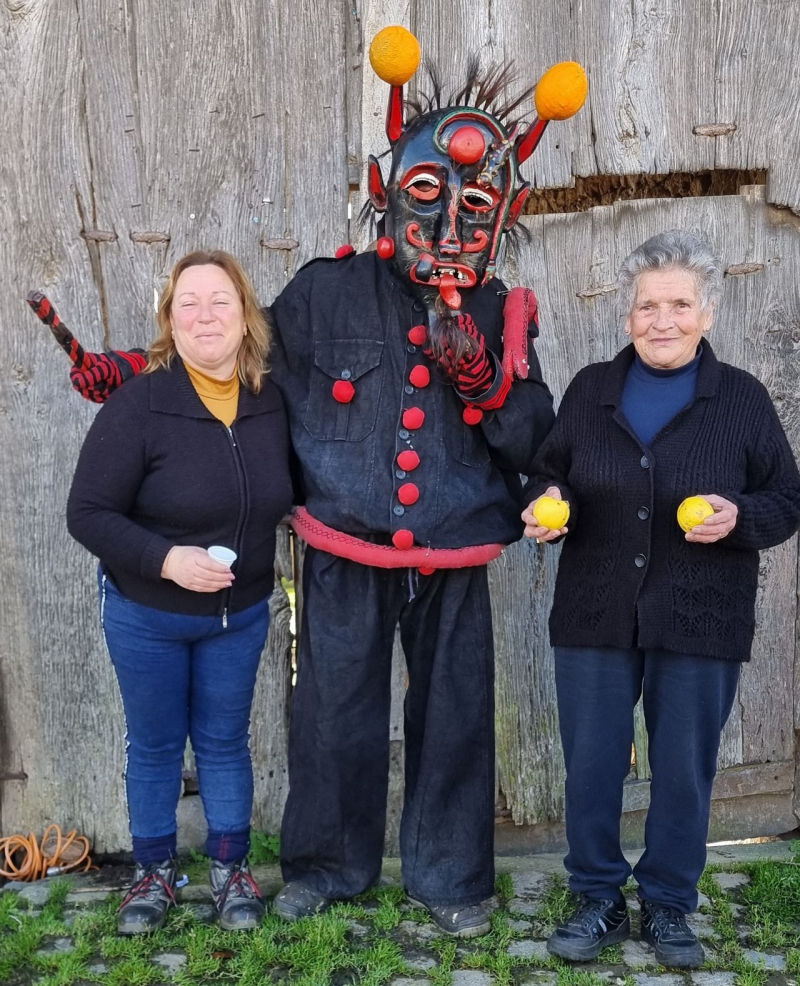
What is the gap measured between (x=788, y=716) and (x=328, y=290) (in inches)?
82.5

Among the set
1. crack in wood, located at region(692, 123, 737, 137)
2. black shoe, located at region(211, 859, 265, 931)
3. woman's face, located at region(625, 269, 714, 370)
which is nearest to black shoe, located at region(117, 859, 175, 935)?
black shoe, located at region(211, 859, 265, 931)

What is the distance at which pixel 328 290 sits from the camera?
2715 mm

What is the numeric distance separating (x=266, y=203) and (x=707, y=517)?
5.24 ft

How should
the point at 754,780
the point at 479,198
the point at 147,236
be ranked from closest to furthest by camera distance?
the point at 479,198, the point at 147,236, the point at 754,780

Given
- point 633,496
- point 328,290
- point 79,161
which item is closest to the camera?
point 633,496

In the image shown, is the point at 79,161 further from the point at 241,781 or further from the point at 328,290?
the point at 241,781

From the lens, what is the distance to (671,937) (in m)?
2.60

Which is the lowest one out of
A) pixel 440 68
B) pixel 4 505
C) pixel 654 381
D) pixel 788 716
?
pixel 788 716

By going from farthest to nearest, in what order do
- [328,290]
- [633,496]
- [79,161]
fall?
[79,161] < [328,290] < [633,496]

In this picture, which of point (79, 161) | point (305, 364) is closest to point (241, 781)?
point (305, 364)

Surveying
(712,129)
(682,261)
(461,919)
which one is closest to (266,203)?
(682,261)

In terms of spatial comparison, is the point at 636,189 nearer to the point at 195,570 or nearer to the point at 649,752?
the point at 649,752

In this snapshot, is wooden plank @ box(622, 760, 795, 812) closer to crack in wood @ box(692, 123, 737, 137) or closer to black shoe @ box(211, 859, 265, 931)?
black shoe @ box(211, 859, 265, 931)

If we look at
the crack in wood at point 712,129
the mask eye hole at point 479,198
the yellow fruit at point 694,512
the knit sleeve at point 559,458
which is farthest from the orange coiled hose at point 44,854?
the crack in wood at point 712,129
